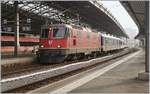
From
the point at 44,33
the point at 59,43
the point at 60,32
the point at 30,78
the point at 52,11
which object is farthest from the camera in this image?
the point at 52,11

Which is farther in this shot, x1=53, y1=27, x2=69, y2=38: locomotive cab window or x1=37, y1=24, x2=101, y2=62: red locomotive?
x1=53, y1=27, x2=69, y2=38: locomotive cab window

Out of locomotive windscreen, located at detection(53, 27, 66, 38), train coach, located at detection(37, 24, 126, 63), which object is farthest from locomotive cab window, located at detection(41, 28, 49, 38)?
locomotive windscreen, located at detection(53, 27, 66, 38)

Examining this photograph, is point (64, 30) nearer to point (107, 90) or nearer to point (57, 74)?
point (57, 74)

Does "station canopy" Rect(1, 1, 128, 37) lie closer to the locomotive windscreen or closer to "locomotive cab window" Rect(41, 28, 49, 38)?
"locomotive cab window" Rect(41, 28, 49, 38)

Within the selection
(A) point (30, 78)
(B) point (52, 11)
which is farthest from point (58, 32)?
(B) point (52, 11)

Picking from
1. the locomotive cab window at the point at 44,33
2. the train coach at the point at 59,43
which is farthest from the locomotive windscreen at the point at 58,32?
the locomotive cab window at the point at 44,33

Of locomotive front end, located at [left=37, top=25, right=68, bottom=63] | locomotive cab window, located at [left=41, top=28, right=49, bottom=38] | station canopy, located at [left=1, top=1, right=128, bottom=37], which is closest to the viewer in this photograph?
locomotive front end, located at [left=37, top=25, right=68, bottom=63]

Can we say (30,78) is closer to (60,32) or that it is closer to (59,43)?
(59,43)

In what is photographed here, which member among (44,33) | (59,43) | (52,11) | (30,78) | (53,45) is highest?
(52,11)

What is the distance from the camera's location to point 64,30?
95.0 ft

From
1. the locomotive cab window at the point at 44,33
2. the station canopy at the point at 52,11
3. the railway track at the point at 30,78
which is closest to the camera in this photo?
the railway track at the point at 30,78

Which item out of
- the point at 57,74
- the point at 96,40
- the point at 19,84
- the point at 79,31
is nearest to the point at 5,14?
the point at 96,40

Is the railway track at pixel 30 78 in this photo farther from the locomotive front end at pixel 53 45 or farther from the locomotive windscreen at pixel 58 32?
the locomotive windscreen at pixel 58 32

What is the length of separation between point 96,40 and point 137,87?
29568mm
